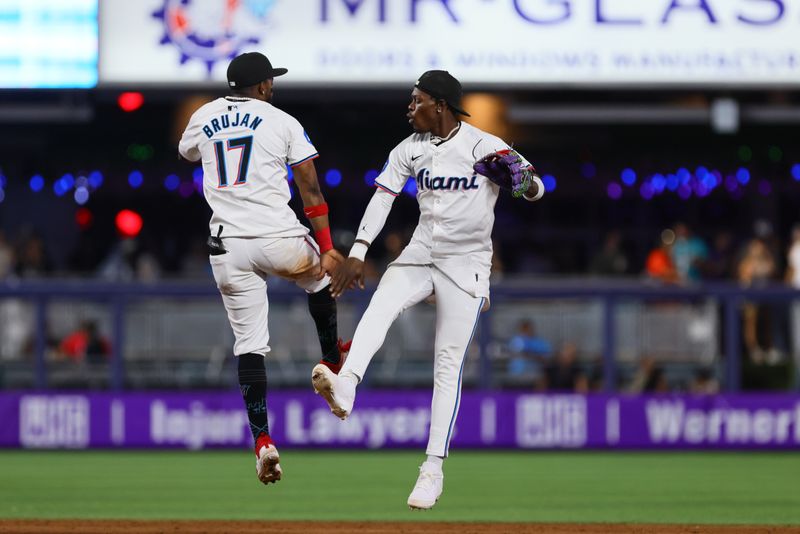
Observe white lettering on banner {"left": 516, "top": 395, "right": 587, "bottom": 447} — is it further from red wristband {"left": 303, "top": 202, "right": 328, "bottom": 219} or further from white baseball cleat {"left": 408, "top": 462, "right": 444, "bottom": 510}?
red wristband {"left": 303, "top": 202, "right": 328, "bottom": 219}

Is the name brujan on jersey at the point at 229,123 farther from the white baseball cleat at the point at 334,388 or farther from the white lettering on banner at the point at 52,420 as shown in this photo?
the white lettering on banner at the point at 52,420

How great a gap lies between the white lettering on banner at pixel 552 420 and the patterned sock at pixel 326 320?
7193mm

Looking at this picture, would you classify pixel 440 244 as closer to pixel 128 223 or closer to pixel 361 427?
pixel 361 427

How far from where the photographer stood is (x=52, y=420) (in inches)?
599

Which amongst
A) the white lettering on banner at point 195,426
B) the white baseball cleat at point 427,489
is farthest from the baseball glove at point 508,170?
the white lettering on banner at point 195,426

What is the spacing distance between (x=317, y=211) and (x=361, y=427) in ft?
24.3

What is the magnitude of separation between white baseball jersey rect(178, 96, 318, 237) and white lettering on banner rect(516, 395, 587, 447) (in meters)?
7.67

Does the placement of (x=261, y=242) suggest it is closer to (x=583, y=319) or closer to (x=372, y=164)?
(x=583, y=319)

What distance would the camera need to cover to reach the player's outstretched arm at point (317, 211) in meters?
8.00

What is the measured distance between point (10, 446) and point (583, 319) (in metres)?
5.99

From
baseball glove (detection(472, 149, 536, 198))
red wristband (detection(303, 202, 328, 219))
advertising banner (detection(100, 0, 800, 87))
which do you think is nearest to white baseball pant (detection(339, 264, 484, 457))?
red wristband (detection(303, 202, 328, 219))

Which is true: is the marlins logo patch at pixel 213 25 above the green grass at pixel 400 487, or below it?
above

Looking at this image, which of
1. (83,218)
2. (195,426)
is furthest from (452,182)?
(83,218)

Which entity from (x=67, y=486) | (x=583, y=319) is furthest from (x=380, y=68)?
(x=67, y=486)
